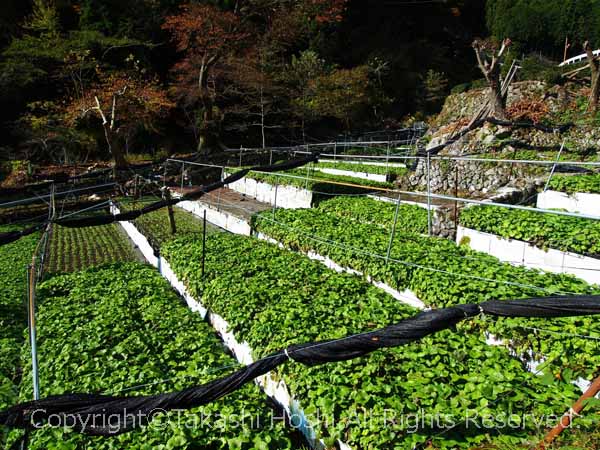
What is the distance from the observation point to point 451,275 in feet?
19.6

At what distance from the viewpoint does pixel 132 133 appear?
24.8 metres

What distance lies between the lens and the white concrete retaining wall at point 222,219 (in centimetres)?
1196

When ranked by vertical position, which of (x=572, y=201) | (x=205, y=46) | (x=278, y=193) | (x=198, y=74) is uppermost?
(x=205, y=46)

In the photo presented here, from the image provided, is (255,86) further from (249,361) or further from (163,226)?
(249,361)

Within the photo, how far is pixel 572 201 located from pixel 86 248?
1327 centimetres

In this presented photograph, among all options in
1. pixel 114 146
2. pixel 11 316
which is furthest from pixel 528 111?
pixel 114 146

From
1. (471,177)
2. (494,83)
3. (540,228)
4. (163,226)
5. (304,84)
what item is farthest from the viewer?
(304,84)

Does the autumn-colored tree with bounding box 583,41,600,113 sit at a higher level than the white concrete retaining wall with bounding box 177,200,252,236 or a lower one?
higher

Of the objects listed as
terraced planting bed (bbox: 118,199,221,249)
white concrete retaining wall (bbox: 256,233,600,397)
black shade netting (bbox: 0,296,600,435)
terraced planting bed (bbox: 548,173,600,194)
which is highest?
terraced planting bed (bbox: 548,173,600,194)

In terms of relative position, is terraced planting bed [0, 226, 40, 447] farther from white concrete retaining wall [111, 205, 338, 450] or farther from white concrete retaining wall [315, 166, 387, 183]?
white concrete retaining wall [315, 166, 387, 183]

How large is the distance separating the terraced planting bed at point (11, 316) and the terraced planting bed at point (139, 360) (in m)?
0.19

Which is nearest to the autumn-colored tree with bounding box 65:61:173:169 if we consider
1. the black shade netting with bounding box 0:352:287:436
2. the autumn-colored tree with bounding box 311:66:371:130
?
the autumn-colored tree with bounding box 311:66:371:130

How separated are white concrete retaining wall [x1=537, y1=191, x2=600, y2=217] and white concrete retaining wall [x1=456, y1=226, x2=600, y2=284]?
248cm

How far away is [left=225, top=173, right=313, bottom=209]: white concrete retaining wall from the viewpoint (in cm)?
1327
